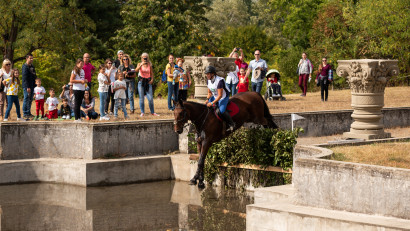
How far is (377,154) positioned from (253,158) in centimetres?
415

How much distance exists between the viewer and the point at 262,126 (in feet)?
65.4

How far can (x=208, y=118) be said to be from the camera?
18.3 metres

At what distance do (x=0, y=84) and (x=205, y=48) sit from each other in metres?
30.5

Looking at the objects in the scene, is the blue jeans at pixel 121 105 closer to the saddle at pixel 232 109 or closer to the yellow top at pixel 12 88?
the yellow top at pixel 12 88

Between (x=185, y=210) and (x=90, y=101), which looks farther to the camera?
(x=90, y=101)

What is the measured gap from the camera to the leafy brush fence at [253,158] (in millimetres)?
18328

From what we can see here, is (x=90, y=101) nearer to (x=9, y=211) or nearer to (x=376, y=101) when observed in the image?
(x=9, y=211)

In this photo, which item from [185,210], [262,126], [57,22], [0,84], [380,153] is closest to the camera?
[380,153]

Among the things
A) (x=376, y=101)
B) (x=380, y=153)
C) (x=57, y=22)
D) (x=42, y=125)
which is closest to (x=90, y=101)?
(x=42, y=125)

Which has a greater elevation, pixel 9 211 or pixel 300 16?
pixel 300 16

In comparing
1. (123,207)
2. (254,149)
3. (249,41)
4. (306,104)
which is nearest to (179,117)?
(254,149)

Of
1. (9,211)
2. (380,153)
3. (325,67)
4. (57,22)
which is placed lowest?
Answer: (9,211)

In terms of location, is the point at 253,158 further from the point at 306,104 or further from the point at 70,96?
the point at 306,104

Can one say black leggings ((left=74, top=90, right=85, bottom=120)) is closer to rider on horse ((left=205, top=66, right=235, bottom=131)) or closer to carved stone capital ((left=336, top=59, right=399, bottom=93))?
rider on horse ((left=205, top=66, right=235, bottom=131))
